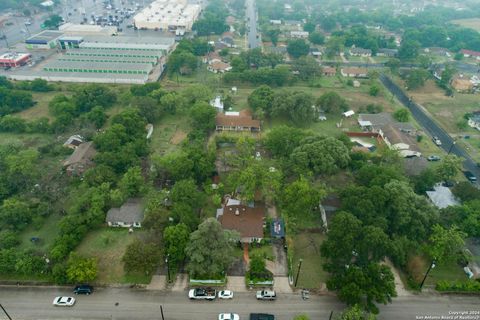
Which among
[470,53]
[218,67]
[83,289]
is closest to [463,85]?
[470,53]

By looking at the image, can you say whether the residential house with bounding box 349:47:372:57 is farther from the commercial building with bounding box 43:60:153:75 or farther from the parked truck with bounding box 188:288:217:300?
the parked truck with bounding box 188:288:217:300

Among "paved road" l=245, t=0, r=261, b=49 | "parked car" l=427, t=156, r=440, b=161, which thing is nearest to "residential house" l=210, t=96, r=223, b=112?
"parked car" l=427, t=156, r=440, b=161

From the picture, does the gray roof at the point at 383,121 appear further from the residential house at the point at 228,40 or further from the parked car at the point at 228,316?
the residential house at the point at 228,40

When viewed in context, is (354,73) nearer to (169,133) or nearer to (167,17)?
(169,133)

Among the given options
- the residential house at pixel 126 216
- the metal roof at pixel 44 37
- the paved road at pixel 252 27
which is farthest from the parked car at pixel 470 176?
the metal roof at pixel 44 37

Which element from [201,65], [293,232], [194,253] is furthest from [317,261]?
[201,65]
